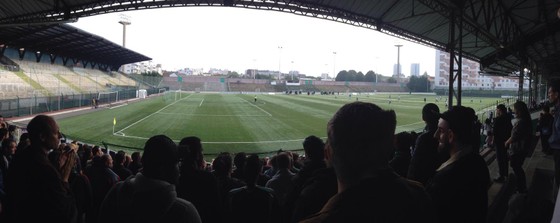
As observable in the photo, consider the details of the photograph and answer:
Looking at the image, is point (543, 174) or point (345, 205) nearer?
point (345, 205)

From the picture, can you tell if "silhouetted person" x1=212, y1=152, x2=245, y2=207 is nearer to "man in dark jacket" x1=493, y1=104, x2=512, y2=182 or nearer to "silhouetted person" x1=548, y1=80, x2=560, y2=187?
"silhouetted person" x1=548, y1=80, x2=560, y2=187

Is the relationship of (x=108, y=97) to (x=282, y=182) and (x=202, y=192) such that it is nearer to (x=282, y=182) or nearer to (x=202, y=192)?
(x=282, y=182)

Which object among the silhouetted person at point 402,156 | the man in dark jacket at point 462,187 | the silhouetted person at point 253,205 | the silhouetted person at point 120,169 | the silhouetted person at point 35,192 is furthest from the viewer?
the silhouetted person at point 120,169

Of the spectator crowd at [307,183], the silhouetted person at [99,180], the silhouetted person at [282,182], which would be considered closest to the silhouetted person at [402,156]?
the spectator crowd at [307,183]

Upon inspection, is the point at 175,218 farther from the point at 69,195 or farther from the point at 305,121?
the point at 305,121

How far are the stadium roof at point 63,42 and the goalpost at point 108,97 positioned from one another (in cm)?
589

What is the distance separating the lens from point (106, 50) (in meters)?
53.4

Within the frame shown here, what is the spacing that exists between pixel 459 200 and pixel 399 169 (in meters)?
→ 1.86

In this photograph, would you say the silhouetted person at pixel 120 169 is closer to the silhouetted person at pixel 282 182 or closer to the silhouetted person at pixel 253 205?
the silhouetted person at pixel 282 182

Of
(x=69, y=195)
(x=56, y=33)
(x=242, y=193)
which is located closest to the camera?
(x=69, y=195)

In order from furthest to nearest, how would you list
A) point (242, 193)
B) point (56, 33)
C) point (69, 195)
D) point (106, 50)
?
point (106, 50)
point (56, 33)
point (242, 193)
point (69, 195)

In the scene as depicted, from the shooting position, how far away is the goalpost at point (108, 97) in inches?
1816

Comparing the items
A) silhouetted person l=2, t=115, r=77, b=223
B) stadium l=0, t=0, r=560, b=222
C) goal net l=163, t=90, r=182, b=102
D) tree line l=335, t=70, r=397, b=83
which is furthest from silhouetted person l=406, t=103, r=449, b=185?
tree line l=335, t=70, r=397, b=83

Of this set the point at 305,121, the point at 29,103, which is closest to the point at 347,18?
the point at 305,121
